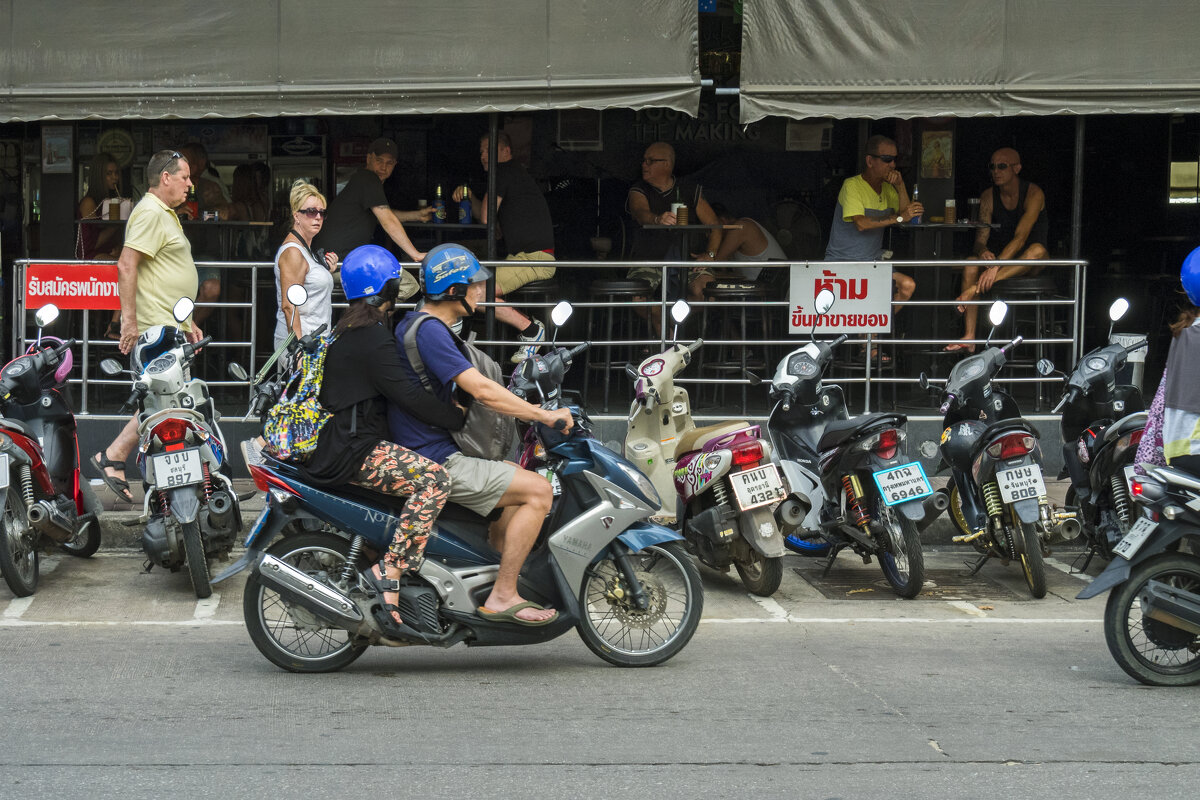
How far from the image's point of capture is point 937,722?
5.85 meters

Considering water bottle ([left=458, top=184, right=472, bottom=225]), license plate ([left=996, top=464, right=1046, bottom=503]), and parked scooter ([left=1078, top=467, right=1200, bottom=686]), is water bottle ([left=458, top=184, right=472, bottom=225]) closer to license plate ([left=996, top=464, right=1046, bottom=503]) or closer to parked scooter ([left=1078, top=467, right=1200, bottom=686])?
license plate ([left=996, top=464, right=1046, bottom=503])

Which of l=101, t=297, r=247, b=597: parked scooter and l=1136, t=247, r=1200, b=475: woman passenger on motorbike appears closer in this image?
l=1136, t=247, r=1200, b=475: woman passenger on motorbike

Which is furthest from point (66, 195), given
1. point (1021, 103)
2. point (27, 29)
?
point (1021, 103)

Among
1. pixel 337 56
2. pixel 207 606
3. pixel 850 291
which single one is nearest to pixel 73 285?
pixel 337 56

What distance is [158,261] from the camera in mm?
9422

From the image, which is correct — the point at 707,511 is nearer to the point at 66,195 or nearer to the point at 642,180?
the point at 642,180

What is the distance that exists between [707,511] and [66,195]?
348 inches

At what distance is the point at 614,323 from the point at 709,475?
4396mm

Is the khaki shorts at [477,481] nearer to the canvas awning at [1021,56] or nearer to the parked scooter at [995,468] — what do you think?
the parked scooter at [995,468]

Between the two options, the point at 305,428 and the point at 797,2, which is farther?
the point at 797,2

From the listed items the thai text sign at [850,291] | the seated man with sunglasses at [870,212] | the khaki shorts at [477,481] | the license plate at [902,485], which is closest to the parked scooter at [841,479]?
the license plate at [902,485]

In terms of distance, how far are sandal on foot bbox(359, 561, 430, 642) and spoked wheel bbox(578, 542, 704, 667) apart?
2.37 ft

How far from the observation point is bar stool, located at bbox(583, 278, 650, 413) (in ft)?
37.8

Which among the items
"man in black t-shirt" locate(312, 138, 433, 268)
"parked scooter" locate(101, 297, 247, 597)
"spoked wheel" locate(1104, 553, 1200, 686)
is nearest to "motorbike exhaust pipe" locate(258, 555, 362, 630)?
"parked scooter" locate(101, 297, 247, 597)
